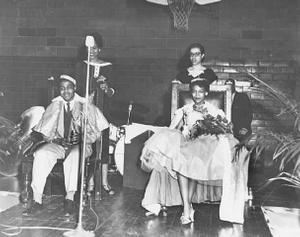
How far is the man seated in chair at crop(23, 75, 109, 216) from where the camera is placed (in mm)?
4434

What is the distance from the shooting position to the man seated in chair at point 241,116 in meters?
5.89

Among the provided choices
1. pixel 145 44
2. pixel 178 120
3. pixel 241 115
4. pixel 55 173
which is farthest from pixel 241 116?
pixel 55 173

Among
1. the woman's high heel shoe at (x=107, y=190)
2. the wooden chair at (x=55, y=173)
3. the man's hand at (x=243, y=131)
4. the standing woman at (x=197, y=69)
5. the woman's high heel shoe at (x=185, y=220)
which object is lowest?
the woman's high heel shoe at (x=185, y=220)

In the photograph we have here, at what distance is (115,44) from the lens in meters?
7.40

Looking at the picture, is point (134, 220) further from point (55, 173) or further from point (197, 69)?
point (197, 69)

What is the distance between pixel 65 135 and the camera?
4859 mm

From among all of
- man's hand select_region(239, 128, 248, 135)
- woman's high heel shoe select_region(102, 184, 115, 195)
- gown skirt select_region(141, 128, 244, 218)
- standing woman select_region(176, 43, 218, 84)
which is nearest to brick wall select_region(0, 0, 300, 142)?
standing woman select_region(176, 43, 218, 84)

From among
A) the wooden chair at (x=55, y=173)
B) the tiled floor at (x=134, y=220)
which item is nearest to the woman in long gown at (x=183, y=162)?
the tiled floor at (x=134, y=220)

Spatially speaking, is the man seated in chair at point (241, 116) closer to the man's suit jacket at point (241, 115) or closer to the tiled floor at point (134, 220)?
the man's suit jacket at point (241, 115)

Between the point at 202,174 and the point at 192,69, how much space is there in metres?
2.08

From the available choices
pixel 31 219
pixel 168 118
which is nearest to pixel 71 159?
pixel 31 219

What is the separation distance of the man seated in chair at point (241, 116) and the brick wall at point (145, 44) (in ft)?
2.71

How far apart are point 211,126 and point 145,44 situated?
9.66 feet

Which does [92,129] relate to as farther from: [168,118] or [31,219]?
[168,118]
